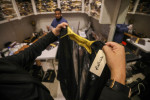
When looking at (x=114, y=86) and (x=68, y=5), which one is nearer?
(x=114, y=86)

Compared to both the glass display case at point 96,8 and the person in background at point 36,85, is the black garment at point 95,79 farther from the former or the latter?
the glass display case at point 96,8

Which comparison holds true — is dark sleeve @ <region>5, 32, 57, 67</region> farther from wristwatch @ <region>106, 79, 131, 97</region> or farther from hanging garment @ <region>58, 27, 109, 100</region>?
wristwatch @ <region>106, 79, 131, 97</region>

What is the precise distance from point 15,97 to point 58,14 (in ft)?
6.92

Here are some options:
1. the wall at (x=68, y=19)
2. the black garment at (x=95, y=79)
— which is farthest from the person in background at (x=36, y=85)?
the wall at (x=68, y=19)

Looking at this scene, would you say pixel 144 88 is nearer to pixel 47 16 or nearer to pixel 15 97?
pixel 15 97

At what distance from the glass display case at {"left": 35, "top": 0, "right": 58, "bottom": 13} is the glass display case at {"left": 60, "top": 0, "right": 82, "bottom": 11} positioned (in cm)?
23

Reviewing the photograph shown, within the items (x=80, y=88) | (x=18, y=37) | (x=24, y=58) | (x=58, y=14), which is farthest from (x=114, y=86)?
(x=18, y=37)

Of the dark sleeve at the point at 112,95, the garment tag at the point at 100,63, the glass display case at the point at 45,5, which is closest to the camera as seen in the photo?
the dark sleeve at the point at 112,95

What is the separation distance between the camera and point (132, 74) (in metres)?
0.90

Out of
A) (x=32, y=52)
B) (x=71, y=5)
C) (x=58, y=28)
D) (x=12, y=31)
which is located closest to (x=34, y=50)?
(x=32, y=52)

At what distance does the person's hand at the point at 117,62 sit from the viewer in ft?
1.01

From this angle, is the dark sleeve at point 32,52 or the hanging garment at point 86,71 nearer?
the hanging garment at point 86,71

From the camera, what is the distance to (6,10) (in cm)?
126

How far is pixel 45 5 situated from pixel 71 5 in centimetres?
78
